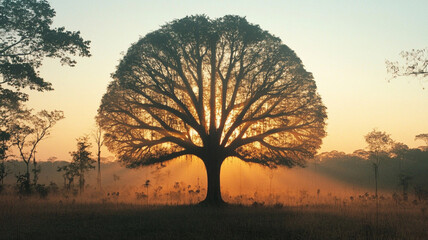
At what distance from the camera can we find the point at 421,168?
71125 millimetres

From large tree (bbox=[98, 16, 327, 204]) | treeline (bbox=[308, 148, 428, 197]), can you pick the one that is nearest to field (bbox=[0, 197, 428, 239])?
large tree (bbox=[98, 16, 327, 204])

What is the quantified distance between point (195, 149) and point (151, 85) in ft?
19.5

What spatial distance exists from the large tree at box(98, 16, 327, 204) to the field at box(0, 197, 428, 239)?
22.1 feet

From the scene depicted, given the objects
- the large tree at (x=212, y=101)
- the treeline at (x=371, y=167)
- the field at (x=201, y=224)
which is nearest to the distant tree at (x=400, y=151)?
the treeline at (x=371, y=167)

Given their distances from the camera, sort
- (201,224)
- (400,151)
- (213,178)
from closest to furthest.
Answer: (201,224) → (213,178) → (400,151)

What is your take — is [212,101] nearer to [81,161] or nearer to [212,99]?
[212,99]

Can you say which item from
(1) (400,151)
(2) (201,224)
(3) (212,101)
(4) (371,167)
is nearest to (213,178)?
(3) (212,101)

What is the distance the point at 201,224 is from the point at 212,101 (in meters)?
13.4

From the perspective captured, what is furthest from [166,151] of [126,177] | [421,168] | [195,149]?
[126,177]

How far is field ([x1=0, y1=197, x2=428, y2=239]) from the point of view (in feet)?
51.9

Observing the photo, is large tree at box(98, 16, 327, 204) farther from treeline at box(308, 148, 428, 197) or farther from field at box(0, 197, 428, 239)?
treeline at box(308, 148, 428, 197)

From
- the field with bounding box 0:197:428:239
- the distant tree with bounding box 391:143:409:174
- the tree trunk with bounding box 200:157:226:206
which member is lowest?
the field with bounding box 0:197:428:239

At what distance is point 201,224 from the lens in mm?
17828

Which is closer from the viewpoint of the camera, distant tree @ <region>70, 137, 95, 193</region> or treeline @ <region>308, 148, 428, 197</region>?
distant tree @ <region>70, 137, 95, 193</region>
